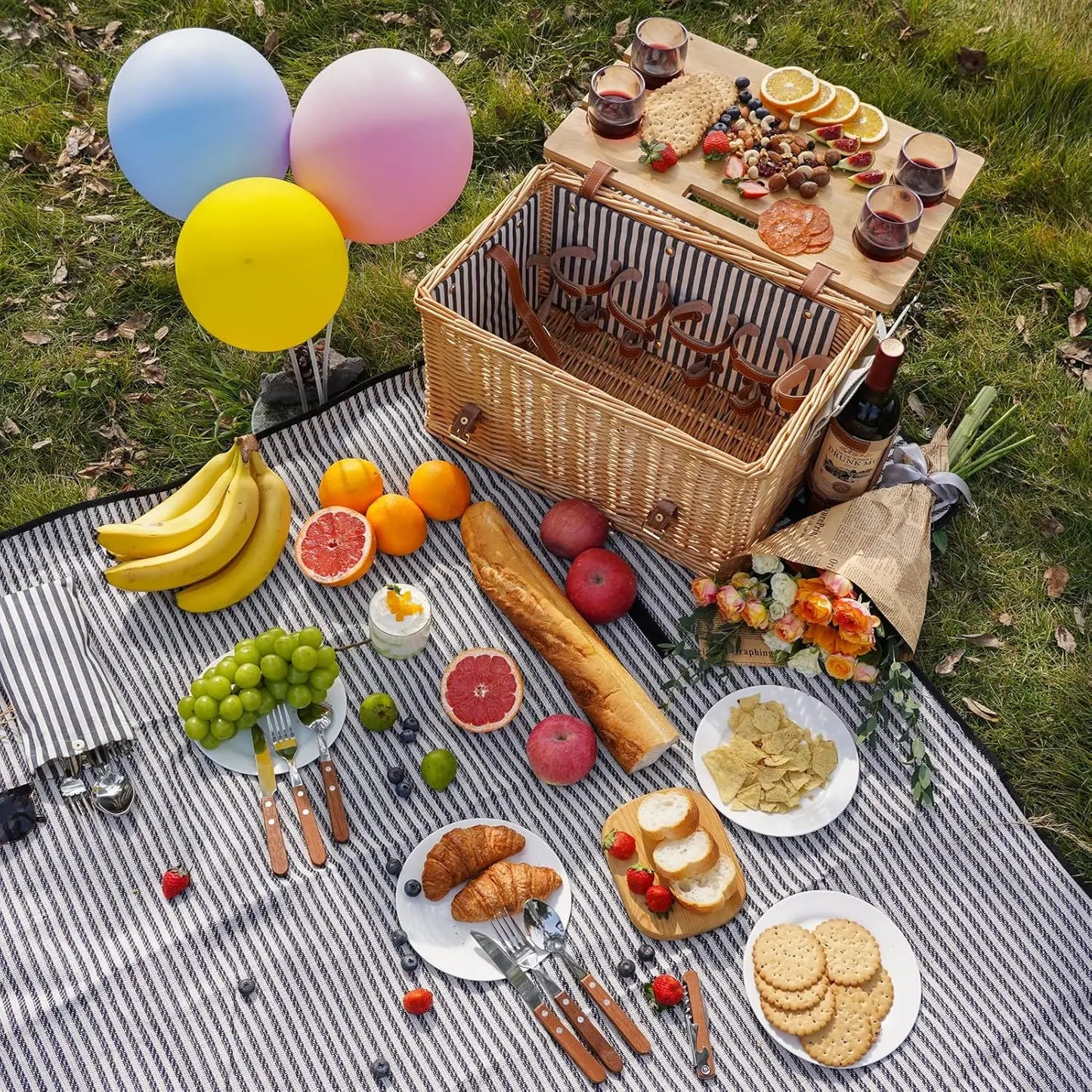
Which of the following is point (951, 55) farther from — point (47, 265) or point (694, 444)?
point (47, 265)

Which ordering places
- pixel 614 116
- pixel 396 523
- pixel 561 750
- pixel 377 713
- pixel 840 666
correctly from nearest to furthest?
pixel 561 750
pixel 377 713
pixel 840 666
pixel 396 523
pixel 614 116

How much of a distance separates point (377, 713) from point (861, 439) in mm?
2148

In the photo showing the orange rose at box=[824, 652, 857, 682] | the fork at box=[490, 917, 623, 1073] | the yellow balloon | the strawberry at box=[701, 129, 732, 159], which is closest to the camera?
the yellow balloon

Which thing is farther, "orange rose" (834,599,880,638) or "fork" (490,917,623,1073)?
"orange rose" (834,599,880,638)

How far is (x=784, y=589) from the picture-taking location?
4141 millimetres

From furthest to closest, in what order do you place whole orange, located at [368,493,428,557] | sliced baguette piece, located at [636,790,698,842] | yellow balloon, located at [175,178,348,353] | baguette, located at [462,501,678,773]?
whole orange, located at [368,493,428,557], baguette, located at [462,501,678,773], sliced baguette piece, located at [636,790,698,842], yellow balloon, located at [175,178,348,353]

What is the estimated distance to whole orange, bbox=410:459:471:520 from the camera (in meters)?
4.46

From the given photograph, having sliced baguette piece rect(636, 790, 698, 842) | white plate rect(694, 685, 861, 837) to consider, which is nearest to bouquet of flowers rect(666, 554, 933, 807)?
white plate rect(694, 685, 861, 837)

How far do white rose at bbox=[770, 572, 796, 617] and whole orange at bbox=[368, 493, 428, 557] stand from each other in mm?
1468

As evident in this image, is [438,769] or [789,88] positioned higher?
[789,88]

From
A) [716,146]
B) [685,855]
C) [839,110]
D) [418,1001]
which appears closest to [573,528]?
[685,855]

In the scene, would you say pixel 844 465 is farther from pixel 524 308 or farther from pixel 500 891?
pixel 500 891

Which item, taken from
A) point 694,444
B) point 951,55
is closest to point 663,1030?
point 694,444

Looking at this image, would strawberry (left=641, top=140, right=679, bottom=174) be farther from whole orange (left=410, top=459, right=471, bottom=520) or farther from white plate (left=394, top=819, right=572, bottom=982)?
white plate (left=394, top=819, right=572, bottom=982)
